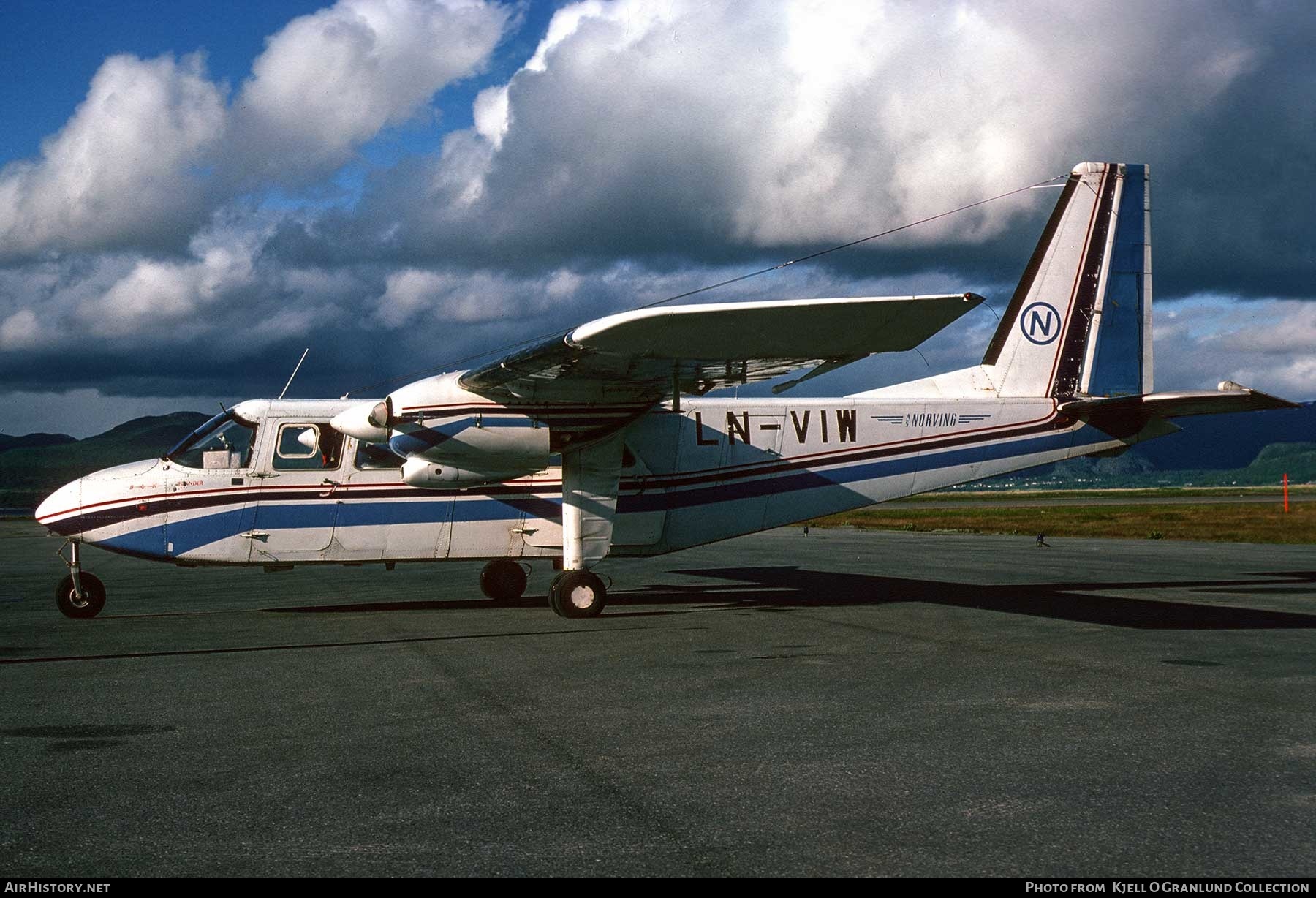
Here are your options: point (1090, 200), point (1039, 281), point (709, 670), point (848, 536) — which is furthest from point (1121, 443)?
point (848, 536)

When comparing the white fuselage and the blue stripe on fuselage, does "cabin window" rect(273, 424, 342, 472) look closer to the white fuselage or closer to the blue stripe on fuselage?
the white fuselage

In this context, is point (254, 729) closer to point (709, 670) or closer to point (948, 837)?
point (709, 670)

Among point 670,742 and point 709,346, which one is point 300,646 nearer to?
point 709,346

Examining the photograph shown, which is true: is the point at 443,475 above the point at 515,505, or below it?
above

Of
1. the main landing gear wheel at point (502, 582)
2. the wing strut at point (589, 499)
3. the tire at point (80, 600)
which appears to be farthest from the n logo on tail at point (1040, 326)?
the tire at point (80, 600)

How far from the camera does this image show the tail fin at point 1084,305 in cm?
1734

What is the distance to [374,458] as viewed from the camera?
15.7 m

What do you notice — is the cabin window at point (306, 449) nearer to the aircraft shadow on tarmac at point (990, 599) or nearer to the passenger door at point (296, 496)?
the passenger door at point (296, 496)

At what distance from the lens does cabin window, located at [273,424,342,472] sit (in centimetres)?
1553

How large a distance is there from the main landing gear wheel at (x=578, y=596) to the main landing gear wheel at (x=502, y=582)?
240 centimetres

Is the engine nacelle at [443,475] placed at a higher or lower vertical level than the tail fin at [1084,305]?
lower

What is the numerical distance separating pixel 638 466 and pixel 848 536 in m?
24.0

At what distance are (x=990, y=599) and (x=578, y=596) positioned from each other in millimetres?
6190

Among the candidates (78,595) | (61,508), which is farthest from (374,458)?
(78,595)
